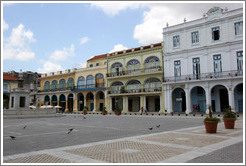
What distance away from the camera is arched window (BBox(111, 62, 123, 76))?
43531 mm

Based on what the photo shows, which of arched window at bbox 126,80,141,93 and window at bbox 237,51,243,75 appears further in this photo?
arched window at bbox 126,80,141,93

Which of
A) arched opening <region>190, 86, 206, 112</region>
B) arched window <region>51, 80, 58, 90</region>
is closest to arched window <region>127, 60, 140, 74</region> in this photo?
arched opening <region>190, 86, 206, 112</region>

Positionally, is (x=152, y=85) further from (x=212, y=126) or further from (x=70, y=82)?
(x=212, y=126)

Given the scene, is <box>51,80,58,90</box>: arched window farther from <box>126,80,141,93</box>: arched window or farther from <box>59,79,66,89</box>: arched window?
<box>126,80,141,93</box>: arched window

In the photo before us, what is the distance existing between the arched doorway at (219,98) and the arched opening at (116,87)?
15547 mm

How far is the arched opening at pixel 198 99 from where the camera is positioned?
35412 mm

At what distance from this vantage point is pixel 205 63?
33781 millimetres

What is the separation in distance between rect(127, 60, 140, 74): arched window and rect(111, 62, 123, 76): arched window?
5.60ft

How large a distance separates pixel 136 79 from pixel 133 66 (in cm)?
244

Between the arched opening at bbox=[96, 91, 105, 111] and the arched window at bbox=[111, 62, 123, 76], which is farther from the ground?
the arched window at bbox=[111, 62, 123, 76]

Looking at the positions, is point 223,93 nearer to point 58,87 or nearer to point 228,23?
point 228,23

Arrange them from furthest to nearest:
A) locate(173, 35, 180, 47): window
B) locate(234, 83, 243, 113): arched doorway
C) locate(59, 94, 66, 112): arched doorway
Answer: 1. locate(59, 94, 66, 112): arched doorway
2. locate(173, 35, 180, 47): window
3. locate(234, 83, 243, 113): arched doorway

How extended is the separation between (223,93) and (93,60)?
26.9 meters

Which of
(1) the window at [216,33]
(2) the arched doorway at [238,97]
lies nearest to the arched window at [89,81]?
(1) the window at [216,33]
